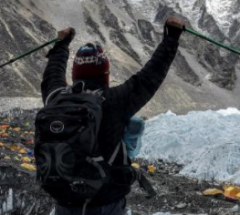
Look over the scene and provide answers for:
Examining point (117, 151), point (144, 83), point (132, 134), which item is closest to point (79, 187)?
point (117, 151)

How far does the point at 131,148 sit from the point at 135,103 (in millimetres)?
283

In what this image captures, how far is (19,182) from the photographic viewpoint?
8.60 meters

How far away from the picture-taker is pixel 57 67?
3.65 meters

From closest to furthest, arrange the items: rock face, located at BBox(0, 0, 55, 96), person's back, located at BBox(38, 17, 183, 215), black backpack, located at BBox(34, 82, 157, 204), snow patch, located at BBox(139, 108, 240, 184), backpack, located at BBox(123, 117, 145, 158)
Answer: black backpack, located at BBox(34, 82, 157, 204), person's back, located at BBox(38, 17, 183, 215), backpack, located at BBox(123, 117, 145, 158), snow patch, located at BBox(139, 108, 240, 184), rock face, located at BBox(0, 0, 55, 96)

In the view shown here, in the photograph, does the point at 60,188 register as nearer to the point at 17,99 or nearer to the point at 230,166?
the point at 230,166

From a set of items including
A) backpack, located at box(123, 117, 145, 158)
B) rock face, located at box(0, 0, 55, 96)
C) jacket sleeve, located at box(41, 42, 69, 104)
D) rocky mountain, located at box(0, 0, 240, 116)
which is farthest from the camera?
rocky mountain, located at box(0, 0, 240, 116)

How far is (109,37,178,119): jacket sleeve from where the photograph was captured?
3121mm

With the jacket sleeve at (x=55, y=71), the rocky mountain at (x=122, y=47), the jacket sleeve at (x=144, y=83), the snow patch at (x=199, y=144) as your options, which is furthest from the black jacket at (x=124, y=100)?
the rocky mountain at (x=122, y=47)

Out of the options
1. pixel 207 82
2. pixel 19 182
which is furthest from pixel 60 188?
pixel 207 82

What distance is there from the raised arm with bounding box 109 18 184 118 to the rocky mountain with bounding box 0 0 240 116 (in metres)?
46.5

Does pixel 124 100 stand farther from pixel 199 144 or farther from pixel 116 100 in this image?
pixel 199 144

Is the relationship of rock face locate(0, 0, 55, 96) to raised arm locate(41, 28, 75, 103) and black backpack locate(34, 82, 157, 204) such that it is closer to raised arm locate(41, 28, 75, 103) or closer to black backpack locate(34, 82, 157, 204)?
raised arm locate(41, 28, 75, 103)

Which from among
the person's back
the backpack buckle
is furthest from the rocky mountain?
the backpack buckle

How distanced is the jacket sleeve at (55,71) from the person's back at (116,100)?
251 mm
